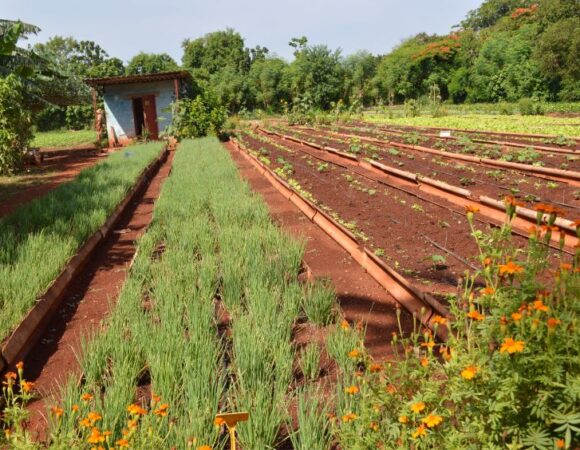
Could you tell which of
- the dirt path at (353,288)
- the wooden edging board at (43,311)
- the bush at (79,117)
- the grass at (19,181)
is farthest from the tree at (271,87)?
the wooden edging board at (43,311)

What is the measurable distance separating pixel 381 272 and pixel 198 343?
1817mm

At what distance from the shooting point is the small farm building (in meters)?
18.8

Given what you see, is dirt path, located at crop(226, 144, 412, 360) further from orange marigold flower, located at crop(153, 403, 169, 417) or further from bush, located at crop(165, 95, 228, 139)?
bush, located at crop(165, 95, 228, 139)

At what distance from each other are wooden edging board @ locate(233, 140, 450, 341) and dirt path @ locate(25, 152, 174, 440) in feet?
6.38

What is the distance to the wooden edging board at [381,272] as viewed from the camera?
286 cm

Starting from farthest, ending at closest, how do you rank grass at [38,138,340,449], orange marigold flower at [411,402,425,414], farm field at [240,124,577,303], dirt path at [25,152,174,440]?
1. farm field at [240,124,577,303]
2. dirt path at [25,152,174,440]
3. grass at [38,138,340,449]
4. orange marigold flower at [411,402,425,414]

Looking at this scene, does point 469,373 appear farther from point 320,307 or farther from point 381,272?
point 381,272

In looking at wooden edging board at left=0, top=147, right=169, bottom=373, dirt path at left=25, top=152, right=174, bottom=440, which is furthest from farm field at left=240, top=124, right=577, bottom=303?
wooden edging board at left=0, top=147, right=169, bottom=373

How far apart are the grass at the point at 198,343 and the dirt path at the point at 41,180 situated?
4.82m

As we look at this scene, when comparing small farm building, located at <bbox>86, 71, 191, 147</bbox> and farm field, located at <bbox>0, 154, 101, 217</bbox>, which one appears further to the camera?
small farm building, located at <bbox>86, 71, 191, 147</bbox>

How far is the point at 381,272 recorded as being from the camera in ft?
12.3

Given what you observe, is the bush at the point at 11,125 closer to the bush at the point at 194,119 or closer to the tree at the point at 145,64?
the bush at the point at 194,119

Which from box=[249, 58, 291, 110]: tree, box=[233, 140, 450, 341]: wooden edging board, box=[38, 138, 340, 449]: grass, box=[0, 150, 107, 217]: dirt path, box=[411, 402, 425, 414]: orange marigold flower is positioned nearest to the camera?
box=[411, 402, 425, 414]: orange marigold flower

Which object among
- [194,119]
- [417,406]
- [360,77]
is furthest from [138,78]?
[360,77]
